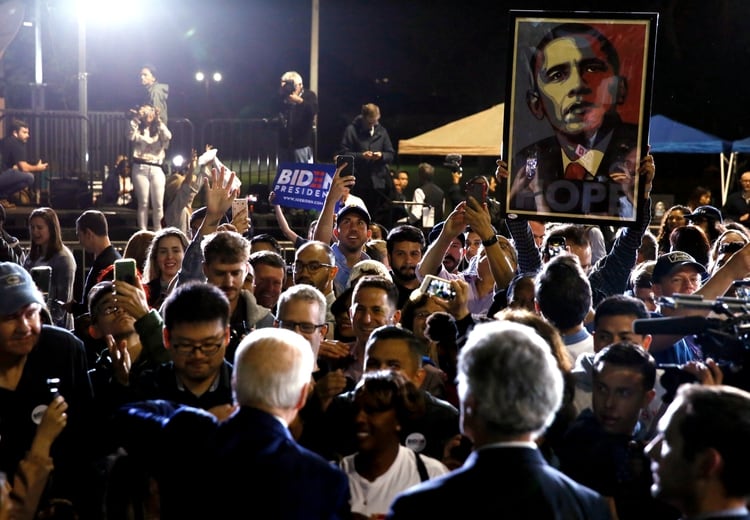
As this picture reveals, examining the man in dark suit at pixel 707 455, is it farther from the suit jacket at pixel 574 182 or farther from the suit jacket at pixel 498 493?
the suit jacket at pixel 574 182

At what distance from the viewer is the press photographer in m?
15.4

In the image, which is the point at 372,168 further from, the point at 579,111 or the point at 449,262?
the point at 579,111

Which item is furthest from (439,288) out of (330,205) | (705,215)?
(705,215)

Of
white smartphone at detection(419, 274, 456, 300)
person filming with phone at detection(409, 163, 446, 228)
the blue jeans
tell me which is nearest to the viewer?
white smartphone at detection(419, 274, 456, 300)

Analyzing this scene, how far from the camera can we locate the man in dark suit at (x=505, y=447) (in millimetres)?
2947

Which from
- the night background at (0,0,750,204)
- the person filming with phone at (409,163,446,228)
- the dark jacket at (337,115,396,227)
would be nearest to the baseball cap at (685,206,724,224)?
the dark jacket at (337,115,396,227)

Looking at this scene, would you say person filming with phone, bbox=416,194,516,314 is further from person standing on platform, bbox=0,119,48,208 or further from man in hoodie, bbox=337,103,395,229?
person standing on platform, bbox=0,119,48,208

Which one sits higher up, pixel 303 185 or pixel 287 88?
pixel 287 88

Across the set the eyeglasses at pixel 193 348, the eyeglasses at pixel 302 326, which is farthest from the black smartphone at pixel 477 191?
the eyeglasses at pixel 193 348

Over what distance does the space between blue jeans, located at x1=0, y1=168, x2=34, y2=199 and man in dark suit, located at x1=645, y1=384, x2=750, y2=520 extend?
14144 millimetres

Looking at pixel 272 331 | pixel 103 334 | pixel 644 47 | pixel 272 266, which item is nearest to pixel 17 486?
pixel 272 331

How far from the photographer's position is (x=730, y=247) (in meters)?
7.93

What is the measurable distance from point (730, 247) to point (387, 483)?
15.8 feet

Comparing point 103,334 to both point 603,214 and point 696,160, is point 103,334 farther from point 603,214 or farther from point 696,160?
point 696,160
